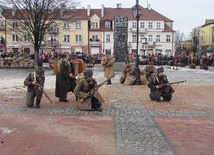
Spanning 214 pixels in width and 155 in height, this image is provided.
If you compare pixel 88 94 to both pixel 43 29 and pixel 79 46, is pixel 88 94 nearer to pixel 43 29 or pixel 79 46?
pixel 43 29

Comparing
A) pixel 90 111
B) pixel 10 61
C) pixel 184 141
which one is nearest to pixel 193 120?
pixel 184 141

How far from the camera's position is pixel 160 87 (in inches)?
445

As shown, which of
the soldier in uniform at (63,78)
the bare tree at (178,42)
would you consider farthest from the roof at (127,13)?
the soldier in uniform at (63,78)

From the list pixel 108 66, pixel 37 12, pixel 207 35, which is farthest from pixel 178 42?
pixel 108 66

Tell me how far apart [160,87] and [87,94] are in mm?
2942

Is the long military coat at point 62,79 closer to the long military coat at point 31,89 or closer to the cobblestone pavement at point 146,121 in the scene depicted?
the cobblestone pavement at point 146,121

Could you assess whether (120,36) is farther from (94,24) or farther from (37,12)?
(94,24)

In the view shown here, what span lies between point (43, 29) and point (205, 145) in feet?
105

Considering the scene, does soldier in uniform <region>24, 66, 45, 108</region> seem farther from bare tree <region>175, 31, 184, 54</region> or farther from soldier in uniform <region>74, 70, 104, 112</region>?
bare tree <region>175, 31, 184, 54</region>

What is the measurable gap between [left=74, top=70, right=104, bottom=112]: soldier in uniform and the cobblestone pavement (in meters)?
0.26

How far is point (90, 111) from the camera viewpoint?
9352mm

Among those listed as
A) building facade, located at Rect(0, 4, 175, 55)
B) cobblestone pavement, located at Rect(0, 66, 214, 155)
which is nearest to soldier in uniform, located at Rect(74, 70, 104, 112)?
cobblestone pavement, located at Rect(0, 66, 214, 155)

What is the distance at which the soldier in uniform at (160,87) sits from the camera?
11328 millimetres

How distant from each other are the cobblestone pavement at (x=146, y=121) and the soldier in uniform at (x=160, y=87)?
0.27 meters
